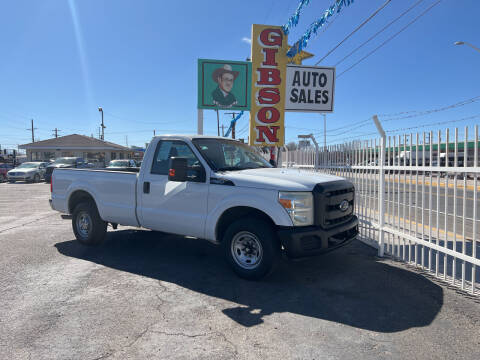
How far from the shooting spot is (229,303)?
388 centimetres

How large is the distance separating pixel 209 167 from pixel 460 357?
344cm

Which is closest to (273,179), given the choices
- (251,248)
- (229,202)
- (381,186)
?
(229,202)

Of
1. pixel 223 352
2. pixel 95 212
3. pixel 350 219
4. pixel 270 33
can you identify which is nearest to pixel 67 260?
pixel 95 212

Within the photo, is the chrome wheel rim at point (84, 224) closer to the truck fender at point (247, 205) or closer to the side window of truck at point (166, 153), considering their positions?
the side window of truck at point (166, 153)

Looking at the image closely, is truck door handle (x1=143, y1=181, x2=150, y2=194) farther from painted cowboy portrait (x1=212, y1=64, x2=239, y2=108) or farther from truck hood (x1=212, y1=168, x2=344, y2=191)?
painted cowboy portrait (x1=212, y1=64, x2=239, y2=108)

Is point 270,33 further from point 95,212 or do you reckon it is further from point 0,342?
point 0,342

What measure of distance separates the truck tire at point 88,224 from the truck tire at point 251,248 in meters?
2.88

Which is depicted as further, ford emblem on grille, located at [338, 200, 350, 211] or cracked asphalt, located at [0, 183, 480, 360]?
ford emblem on grille, located at [338, 200, 350, 211]

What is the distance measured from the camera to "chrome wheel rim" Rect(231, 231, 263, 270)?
4.47 metres

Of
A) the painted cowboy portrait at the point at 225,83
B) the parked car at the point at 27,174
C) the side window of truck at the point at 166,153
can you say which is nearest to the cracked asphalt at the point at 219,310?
the side window of truck at the point at 166,153

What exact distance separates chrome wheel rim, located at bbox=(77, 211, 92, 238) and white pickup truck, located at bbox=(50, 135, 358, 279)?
0.04 meters

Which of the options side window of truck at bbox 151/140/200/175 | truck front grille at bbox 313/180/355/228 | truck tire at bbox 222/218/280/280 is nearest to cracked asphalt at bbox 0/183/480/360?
truck tire at bbox 222/218/280/280

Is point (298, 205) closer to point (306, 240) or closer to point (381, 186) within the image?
point (306, 240)

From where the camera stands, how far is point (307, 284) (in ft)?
14.7
